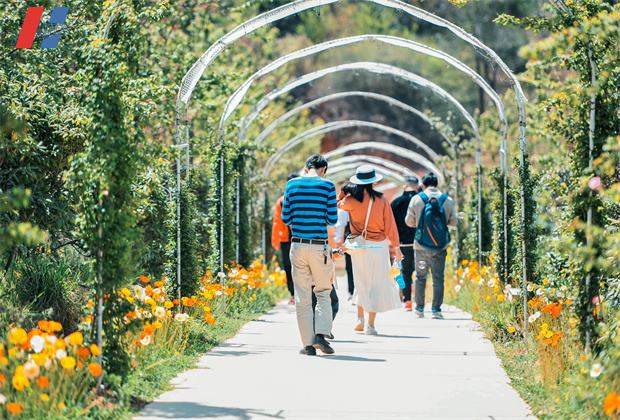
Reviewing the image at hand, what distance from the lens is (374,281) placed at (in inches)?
395

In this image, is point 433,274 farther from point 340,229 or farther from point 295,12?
point 295,12

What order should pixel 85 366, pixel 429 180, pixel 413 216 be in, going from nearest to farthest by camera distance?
pixel 85 366 < pixel 429 180 < pixel 413 216

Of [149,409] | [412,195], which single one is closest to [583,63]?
[149,409]

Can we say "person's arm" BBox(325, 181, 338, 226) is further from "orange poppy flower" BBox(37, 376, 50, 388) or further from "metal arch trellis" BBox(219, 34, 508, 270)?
"orange poppy flower" BBox(37, 376, 50, 388)

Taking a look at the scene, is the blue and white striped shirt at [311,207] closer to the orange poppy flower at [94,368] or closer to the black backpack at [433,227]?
the orange poppy flower at [94,368]

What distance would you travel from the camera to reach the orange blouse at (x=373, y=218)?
32.8ft

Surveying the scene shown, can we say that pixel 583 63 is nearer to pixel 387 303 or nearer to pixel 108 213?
pixel 108 213

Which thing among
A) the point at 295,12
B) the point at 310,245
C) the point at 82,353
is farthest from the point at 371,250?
the point at 82,353

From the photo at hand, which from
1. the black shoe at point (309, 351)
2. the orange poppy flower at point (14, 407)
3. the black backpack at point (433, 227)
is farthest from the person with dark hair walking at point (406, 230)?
the orange poppy flower at point (14, 407)

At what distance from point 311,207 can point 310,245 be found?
1.20 ft

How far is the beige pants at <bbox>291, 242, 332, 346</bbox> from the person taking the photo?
27.0 ft

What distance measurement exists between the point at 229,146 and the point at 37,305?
503cm

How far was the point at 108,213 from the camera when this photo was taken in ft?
19.5

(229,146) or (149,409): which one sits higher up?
(229,146)
